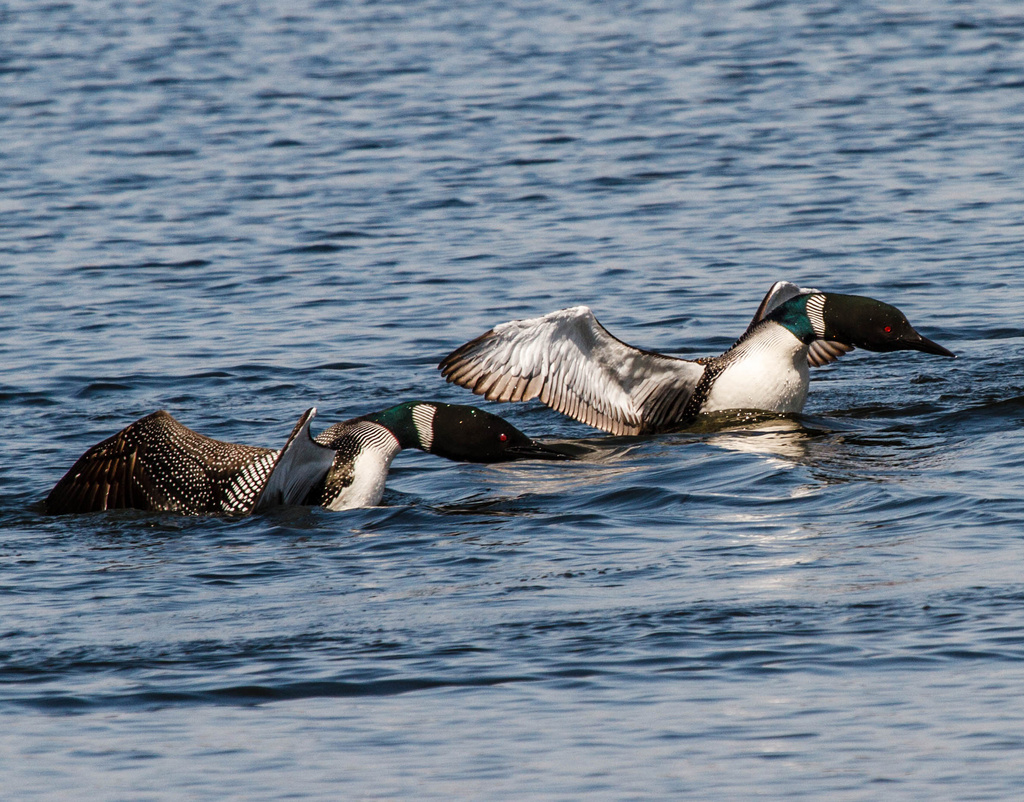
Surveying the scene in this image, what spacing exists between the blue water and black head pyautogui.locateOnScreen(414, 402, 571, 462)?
9.0 inches

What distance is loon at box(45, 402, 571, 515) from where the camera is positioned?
8461 millimetres

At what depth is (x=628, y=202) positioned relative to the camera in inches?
631

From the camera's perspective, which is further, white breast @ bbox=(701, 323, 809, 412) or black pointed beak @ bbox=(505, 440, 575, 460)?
white breast @ bbox=(701, 323, 809, 412)

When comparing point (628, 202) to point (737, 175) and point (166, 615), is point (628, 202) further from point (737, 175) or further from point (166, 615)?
point (166, 615)

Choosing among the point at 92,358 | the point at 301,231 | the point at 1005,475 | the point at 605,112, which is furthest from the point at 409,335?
the point at 605,112

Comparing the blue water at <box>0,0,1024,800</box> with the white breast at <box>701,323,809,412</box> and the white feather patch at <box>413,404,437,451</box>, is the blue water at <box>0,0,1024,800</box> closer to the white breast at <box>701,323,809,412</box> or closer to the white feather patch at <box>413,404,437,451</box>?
the white breast at <box>701,323,809,412</box>

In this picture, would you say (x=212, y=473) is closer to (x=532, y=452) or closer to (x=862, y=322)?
(x=532, y=452)

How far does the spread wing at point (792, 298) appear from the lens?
10492 mm

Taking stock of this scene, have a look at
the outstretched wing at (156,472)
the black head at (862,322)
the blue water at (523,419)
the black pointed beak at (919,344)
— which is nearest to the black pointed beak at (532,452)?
the blue water at (523,419)

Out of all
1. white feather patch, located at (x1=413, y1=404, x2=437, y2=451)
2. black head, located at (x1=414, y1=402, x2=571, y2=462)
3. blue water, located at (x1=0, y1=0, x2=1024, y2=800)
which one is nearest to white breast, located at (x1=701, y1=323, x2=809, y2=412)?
blue water, located at (x1=0, y1=0, x2=1024, y2=800)

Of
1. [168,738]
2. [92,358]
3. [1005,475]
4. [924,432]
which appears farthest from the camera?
[92,358]

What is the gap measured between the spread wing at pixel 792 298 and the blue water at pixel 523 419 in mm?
205

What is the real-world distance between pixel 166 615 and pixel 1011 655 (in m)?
3.22

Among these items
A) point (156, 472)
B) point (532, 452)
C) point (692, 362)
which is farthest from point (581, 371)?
point (156, 472)
